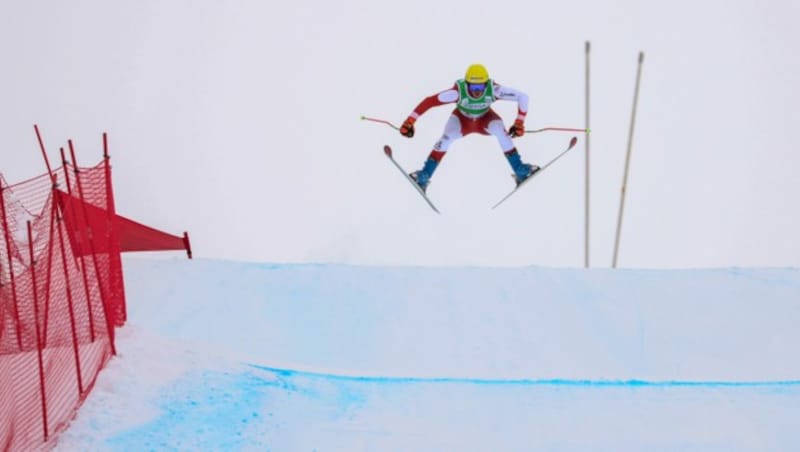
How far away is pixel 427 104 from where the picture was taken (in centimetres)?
562

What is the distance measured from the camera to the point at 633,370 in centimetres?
471

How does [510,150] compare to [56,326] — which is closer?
[56,326]

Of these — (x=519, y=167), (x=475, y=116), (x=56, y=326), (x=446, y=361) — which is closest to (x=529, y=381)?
(x=446, y=361)

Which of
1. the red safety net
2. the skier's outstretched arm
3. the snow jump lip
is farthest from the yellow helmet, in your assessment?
the red safety net

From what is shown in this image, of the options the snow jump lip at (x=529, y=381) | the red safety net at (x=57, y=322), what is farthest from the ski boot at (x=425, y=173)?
the red safety net at (x=57, y=322)

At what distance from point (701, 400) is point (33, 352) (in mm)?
3337

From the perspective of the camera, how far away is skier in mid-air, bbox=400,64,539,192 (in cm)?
559

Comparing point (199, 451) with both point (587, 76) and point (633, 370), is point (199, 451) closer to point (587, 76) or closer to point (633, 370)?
point (633, 370)

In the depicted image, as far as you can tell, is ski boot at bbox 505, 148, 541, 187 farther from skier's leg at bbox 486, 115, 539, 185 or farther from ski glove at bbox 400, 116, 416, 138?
ski glove at bbox 400, 116, 416, 138

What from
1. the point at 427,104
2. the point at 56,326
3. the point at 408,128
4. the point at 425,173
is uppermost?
the point at 427,104

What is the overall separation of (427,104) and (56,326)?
2.73 m

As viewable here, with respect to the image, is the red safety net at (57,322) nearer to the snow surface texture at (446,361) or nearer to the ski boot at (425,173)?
the snow surface texture at (446,361)

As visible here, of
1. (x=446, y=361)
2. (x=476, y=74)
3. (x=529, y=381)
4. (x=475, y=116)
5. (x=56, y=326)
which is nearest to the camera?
(x=56, y=326)

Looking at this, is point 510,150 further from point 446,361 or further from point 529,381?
point 529,381
